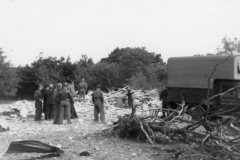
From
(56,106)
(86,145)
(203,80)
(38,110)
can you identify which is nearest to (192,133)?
(86,145)

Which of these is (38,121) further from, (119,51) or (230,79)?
(119,51)

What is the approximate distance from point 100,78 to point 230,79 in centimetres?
3021

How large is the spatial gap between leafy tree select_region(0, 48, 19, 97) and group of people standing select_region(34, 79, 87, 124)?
23.7 m

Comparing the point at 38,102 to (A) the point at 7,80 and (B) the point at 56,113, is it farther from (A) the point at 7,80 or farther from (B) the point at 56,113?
(A) the point at 7,80

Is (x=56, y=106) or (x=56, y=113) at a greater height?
(x=56, y=106)

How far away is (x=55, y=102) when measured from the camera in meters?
15.8

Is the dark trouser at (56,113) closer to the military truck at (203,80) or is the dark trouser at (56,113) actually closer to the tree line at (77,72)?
the military truck at (203,80)

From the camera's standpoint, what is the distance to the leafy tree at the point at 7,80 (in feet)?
131

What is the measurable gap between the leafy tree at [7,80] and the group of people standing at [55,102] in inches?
933

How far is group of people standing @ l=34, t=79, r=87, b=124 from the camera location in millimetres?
15117

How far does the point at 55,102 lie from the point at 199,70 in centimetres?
620

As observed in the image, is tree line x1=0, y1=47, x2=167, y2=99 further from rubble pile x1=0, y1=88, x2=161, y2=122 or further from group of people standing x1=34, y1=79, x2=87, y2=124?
group of people standing x1=34, y1=79, x2=87, y2=124

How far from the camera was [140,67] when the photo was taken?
149 feet

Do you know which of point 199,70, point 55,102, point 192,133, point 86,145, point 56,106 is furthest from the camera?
point 199,70
